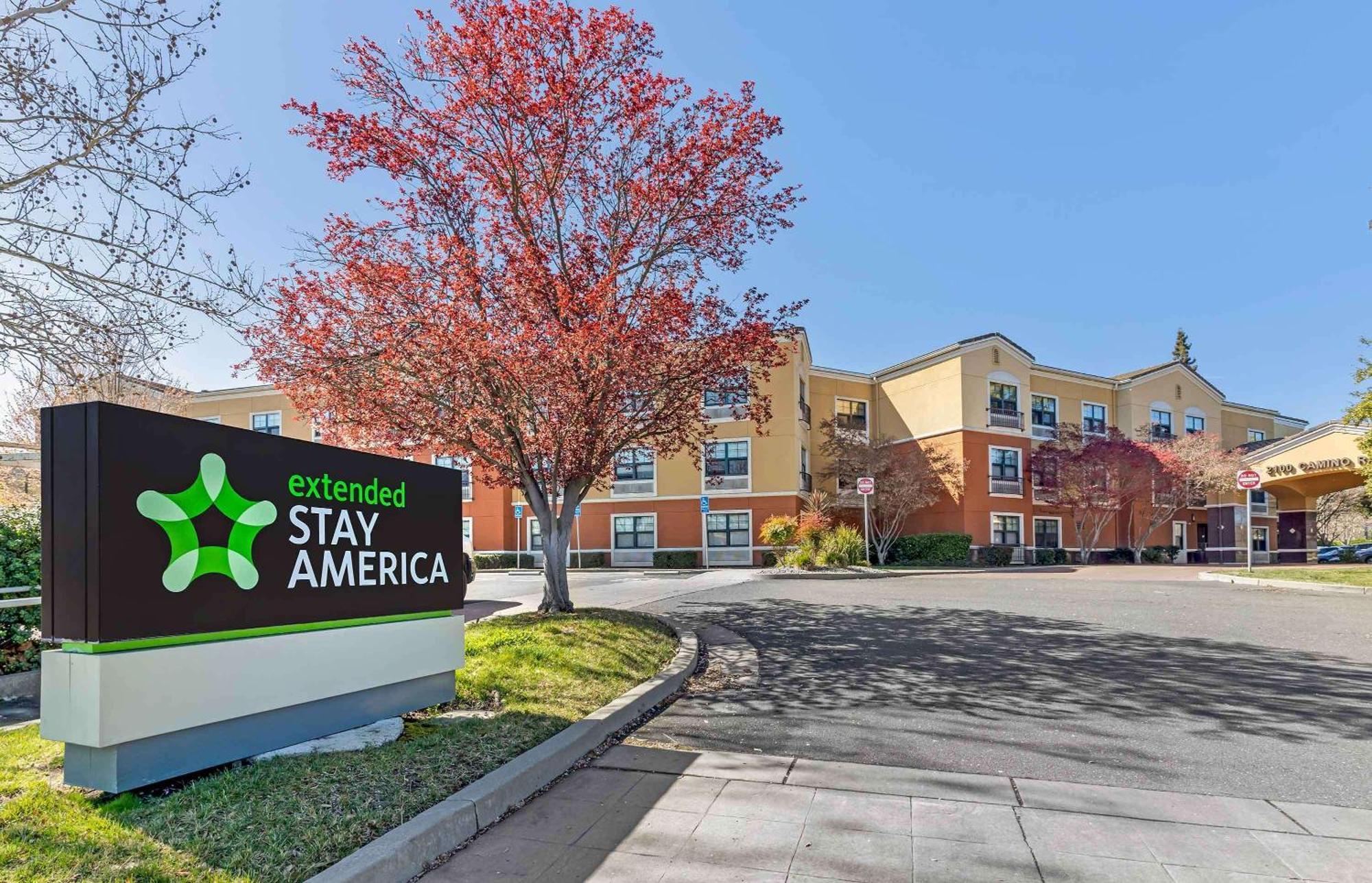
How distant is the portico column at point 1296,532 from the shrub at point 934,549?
22.8 m

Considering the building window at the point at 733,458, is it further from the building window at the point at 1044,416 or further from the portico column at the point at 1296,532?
the portico column at the point at 1296,532

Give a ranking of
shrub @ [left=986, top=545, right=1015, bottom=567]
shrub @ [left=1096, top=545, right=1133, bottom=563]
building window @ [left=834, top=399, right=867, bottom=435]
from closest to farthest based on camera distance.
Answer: shrub @ [left=986, top=545, right=1015, bottom=567] → shrub @ [left=1096, top=545, right=1133, bottom=563] → building window @ [left=834, top=399, right=867, bottom=435]

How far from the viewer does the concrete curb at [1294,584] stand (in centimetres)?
1650

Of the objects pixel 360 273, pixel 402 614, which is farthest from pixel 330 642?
pixel 360 273

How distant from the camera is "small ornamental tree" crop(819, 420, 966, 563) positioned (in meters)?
31.0

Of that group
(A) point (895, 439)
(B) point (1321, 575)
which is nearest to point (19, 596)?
(B) point (1321, 575)

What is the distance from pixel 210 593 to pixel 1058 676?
7998mm

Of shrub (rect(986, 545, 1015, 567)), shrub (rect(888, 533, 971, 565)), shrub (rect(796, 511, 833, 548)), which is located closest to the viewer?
shrub (rect(796, 511, 833, 548))

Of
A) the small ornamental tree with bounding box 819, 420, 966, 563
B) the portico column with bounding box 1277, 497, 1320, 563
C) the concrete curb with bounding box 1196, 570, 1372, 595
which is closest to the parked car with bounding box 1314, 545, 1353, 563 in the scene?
the portico column with bounding box 1277, 497, 1320, 563

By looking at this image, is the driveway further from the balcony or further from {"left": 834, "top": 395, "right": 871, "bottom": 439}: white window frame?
{"left": 834, "top": 395, "right": 871, "bottom": 439}: white window frame

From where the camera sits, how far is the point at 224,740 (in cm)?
441

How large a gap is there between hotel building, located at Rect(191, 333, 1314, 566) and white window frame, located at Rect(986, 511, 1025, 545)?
0.06 m

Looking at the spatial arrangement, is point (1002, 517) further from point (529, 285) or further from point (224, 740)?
point (224, 740)

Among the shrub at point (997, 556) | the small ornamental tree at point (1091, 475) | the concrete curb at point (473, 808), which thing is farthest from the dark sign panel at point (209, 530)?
the small ornamental tree at point (1091, 475)
